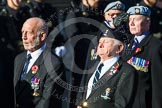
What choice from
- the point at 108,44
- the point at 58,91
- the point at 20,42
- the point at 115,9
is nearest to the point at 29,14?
the point at 20,42

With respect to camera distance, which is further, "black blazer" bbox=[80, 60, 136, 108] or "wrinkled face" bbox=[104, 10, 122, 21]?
"wrinkled face" bbox=[104, 10, 122, 21]

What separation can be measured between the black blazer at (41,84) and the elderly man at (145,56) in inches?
41.8

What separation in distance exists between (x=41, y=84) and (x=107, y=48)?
40.7 inches

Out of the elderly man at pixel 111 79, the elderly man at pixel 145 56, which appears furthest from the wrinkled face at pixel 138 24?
the elderly man at pixel 111 79

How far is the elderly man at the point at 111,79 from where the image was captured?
506 centimetres

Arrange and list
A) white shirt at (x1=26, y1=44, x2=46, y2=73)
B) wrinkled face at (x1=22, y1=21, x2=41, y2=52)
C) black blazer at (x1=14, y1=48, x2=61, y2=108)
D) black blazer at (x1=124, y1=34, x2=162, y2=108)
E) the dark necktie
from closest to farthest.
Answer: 1. the dark necktie
2. black blazer at (x1=14, y1=48, x2=61, y2=108)
3. wrinkled face at (x1=22, y1=21, x2=41, y2=52)
4. white shirt at (x1=26, y1=44, x2=46, y2=73)
5. black blazer at (x1=124, y1=34, x2=162, y2=108)

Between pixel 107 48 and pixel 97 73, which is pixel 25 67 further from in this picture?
pixel 107 48

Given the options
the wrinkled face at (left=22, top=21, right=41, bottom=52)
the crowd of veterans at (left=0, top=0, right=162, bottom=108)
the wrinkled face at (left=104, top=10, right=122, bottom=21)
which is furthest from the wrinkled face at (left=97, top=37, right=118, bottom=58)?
the wrinkled face at (left=104, top=10, right=122, bottom=21)

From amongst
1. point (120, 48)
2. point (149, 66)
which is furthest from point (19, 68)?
point (149, 66)

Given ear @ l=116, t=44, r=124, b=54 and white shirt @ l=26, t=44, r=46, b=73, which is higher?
ear @ l=116, t=44, r=124, b=54

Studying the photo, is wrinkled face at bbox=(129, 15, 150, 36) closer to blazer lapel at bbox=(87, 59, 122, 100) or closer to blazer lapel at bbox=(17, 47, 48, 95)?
blazer lapel at bbox=(87, 59, 122, 100)

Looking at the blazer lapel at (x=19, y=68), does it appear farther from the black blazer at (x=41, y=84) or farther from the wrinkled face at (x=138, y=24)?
the wrinkled face at (x=138, y=24)

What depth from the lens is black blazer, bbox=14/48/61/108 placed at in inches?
221

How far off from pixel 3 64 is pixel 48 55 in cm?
241
